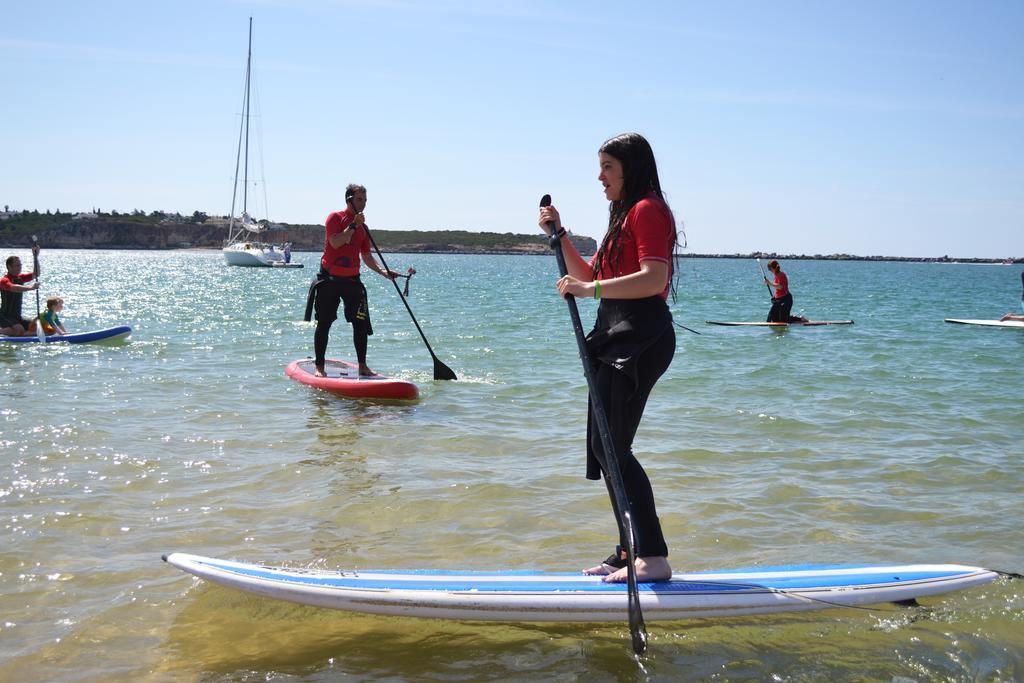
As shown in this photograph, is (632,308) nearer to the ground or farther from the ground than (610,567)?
farther from the ground

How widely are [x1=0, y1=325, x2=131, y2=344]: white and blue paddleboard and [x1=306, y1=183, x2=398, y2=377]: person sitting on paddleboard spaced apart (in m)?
6.69

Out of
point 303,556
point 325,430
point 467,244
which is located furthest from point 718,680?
point 467,244

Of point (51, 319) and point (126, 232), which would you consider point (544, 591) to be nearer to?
point (51, 319)

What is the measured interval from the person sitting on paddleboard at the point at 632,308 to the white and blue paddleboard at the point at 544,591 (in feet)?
0.56

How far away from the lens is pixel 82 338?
47.4 ft

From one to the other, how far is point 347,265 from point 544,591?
6.16m

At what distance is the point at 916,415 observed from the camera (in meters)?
9.21

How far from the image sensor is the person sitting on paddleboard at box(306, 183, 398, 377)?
9.07 metres

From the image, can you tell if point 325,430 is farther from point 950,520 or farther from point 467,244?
point 467,244

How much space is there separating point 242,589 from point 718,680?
2.02m

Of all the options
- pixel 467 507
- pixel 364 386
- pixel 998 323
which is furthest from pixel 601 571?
pixel 998 323

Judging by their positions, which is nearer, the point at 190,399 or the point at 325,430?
the point at 325,430

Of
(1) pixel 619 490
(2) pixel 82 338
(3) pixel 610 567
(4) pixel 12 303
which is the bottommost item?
(2) pixel 82 338

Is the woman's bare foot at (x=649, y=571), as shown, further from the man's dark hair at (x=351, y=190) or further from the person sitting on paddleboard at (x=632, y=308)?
the man's dark hair at (x=351, y=190)
